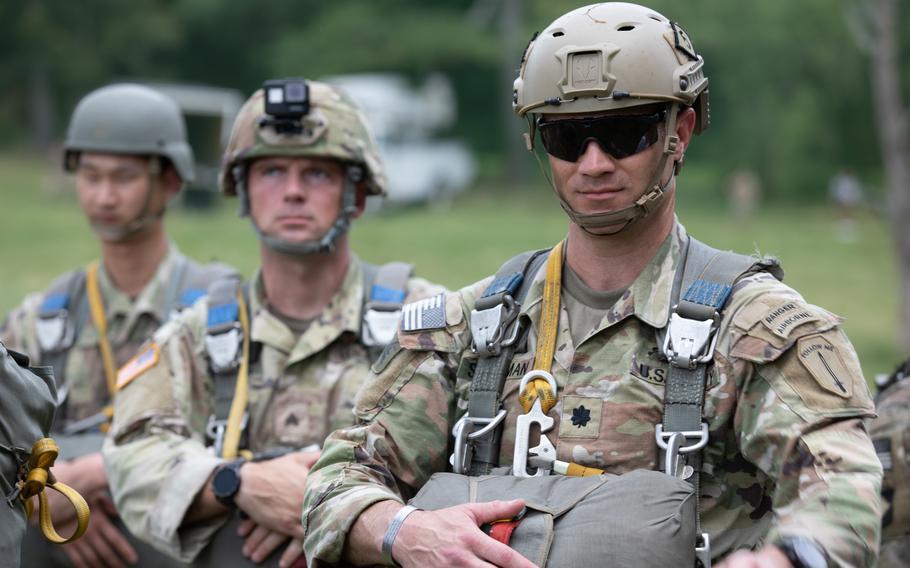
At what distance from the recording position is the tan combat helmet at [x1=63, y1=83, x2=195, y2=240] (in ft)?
23.8

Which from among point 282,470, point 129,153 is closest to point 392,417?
point 282,470

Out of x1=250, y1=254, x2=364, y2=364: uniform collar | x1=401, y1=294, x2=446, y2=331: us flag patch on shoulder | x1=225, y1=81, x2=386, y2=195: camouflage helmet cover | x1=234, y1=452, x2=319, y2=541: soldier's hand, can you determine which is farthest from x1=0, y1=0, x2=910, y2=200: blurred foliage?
x1=401, y1=294, x2=446, y2=331: us flag patch on shoulder

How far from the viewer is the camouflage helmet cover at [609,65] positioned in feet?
12.9

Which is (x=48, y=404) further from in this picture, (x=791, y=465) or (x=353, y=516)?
(x=791, y=465)

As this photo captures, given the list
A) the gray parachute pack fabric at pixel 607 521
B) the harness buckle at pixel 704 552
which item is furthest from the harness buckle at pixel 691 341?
the harness buckle at pixel 704 552

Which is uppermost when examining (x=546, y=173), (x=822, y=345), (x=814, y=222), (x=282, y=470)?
(x=546, y=173)

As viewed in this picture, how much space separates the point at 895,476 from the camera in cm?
542

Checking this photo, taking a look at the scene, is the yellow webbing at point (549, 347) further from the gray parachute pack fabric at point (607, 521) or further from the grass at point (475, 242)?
the grass at point (475, 242)

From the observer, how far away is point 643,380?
3.90 metres

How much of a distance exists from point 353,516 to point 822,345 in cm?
144

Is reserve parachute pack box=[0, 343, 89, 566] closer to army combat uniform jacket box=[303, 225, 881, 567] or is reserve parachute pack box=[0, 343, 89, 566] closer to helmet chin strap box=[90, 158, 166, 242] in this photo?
army combat uniform jacket box=[303, 225, 881, 567]

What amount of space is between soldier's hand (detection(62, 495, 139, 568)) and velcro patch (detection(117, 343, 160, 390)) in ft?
2.10

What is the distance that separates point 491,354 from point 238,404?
72.3 inches

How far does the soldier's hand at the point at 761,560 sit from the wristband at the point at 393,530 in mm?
949
